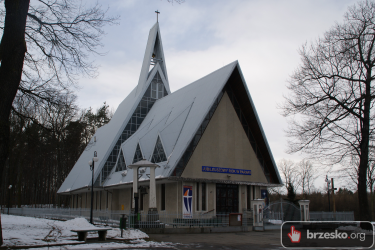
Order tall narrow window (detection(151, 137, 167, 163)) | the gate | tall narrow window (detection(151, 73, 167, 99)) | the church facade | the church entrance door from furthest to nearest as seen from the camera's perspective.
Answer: tall narrow window (detection(151, 73, 167, 99)) < the church entrance door < tall narrow window (detection(151, 137, 167, 163)) < the gate < the church facade

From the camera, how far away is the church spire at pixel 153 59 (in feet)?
128

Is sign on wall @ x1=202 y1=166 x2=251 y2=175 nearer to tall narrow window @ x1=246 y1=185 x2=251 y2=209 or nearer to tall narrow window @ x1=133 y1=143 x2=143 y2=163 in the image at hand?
tall narrow window @ x1=246 y1=185 x2=251 y2=209

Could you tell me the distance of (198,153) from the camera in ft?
80.5

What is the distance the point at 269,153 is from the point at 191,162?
749 centimetres

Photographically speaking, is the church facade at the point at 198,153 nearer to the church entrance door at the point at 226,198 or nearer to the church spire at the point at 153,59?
the church entrance door at the point at 226,198

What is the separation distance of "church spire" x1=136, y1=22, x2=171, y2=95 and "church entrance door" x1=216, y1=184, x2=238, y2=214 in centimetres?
1590

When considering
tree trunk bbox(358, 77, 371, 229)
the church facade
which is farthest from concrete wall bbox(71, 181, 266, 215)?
tree trunk bbox(358, 77, 371, 229)

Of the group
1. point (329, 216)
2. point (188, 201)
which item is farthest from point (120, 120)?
point (329, 216)

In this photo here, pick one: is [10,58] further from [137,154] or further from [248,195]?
[248,195]

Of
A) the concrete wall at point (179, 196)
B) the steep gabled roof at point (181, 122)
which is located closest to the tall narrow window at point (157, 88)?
the steep gabled roof at point (181, 122)

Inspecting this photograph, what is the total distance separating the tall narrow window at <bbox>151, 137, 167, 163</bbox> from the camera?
991 inches

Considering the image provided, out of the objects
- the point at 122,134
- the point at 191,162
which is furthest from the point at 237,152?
the point at 122,134

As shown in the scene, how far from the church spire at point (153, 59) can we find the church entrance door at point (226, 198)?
15903 mm

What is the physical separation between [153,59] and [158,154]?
19991 millimetres
